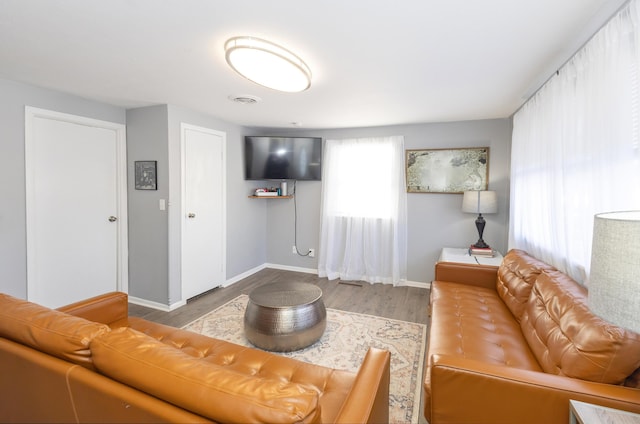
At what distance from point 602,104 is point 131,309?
172 inches

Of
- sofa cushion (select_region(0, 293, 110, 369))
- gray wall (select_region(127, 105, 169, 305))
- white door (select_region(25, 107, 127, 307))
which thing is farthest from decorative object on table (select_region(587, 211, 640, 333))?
white door (select_region(25, 107, 127, 307))

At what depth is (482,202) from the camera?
3.40 meters

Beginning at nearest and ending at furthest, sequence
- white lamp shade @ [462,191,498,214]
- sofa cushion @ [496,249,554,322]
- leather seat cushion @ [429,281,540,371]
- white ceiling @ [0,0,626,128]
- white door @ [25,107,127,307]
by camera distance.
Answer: white ceiling @ [0,0,626,128] < leather seat cushion @ [429,281,540,371] < sofa cushion @ [496,249,554,322] < white door @ [25,107,127,307] < white lamp shade @ [462,191,498,214]

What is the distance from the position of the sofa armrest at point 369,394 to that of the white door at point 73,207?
10.6 feet

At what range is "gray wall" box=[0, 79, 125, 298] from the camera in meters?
2.53

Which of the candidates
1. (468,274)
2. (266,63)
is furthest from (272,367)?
(468,274)

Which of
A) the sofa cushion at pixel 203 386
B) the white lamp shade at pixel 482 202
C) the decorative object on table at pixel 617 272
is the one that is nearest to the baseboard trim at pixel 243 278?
the white lamp shade at pixel 482 202

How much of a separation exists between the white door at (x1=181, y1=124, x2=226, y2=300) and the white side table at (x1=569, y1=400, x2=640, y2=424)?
11.5ft

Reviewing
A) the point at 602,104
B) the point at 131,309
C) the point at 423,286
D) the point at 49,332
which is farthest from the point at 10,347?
the point at 423,286

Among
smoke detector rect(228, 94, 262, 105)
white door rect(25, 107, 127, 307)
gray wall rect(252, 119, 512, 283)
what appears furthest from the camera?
gray wall rect(252, 119, 512, 283)

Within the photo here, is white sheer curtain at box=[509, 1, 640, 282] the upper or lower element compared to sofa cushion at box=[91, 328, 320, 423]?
upper

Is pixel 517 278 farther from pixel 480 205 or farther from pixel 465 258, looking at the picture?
pixel 480 205

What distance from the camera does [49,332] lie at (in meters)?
1.13

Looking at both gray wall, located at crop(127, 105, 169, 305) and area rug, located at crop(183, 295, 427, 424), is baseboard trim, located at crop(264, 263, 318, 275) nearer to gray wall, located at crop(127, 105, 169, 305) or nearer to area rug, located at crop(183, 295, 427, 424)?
area rug, located at crop(183, 295, 427, 424)
